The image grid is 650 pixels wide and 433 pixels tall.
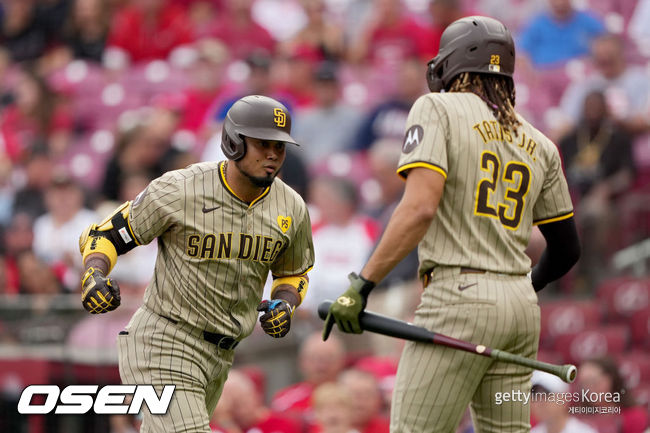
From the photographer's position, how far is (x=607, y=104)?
945 cm

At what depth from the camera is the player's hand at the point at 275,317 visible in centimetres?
483

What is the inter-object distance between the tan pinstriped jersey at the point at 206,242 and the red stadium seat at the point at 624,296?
4661mm

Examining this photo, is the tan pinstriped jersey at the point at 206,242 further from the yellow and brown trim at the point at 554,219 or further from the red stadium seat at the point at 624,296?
the red stadium seat at the point at 624,296

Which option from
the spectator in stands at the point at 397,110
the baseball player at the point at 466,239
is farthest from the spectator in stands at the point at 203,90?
the baseball player at the point at 466,239

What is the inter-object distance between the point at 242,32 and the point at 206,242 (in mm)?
8079

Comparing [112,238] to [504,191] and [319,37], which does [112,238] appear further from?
[319,37]

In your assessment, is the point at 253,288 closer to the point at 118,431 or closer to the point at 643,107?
the point at 118,431

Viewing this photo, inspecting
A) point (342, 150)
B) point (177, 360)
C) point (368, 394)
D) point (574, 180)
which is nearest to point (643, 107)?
point (574, 180)

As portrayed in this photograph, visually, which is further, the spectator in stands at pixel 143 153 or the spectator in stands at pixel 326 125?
the spectator in stands at pixel 326 125

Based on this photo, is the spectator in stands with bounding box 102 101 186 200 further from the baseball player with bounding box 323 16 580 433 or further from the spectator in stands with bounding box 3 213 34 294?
the baseball player with bounding box 323 16 580 433

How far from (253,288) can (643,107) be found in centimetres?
620

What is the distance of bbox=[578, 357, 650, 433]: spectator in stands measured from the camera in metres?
6.35

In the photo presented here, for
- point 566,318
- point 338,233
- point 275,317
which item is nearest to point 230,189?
point 275,317

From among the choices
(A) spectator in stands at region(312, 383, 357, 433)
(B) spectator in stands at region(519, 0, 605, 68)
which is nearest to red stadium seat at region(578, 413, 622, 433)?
(A) spectator in stands at region(312, 383, 357, 433)
